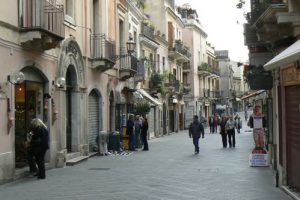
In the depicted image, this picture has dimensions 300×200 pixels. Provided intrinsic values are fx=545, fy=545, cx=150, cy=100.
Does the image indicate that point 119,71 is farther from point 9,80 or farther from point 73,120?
point 9,80

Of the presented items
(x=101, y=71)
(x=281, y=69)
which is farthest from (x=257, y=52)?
(x=101, y=71)

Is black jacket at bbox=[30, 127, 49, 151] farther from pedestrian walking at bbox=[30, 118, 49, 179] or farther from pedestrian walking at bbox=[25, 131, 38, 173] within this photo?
pedestrian walking at bbox=[25, 131, 38, 173]

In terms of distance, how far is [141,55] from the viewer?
35.9 m

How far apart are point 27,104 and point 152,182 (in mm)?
4614

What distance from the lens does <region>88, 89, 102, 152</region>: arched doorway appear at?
74.4ft

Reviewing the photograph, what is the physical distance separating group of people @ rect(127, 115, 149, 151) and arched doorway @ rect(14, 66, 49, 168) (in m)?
8.74

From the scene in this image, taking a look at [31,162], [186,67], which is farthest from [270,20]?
[186,67]

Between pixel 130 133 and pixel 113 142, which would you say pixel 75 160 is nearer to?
pixel 113 142

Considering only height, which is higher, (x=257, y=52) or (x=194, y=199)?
(x=257, y=52)

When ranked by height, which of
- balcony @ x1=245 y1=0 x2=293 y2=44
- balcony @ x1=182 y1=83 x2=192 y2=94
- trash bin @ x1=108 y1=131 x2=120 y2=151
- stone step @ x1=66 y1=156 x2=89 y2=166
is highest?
balcony @ x1=182 y1=83 x2=192 y2=94

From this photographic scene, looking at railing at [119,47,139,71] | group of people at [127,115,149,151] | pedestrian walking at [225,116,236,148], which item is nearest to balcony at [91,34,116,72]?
group of people at [127,115,149,151]

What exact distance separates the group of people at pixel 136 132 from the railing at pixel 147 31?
10.5 m

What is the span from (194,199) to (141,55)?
25.6 m

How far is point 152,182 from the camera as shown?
13.5m
